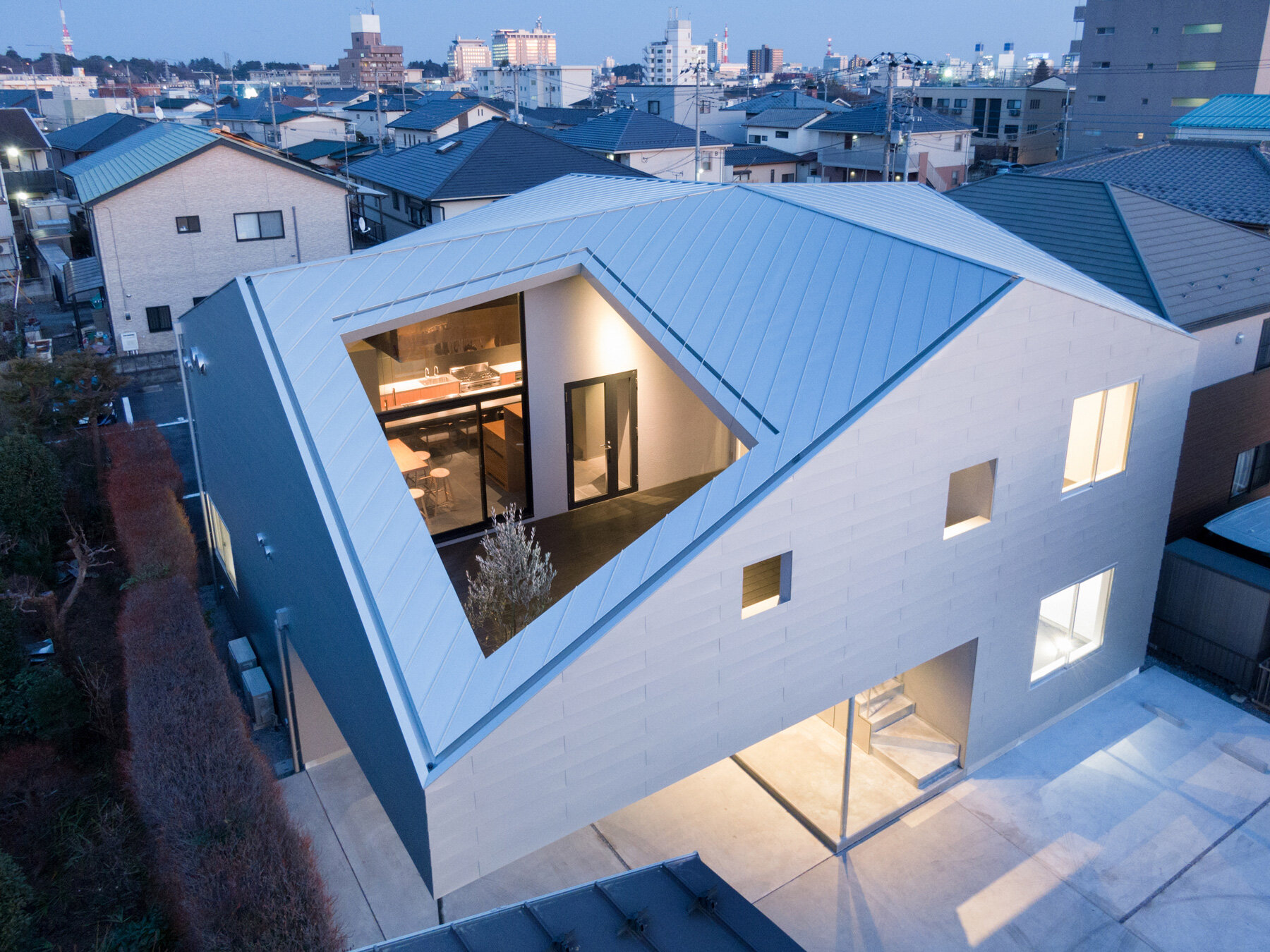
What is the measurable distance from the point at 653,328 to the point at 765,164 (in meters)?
40.3

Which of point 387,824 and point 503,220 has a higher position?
point 503,220

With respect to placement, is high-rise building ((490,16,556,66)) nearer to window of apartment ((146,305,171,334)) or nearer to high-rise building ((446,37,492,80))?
high-rise building ((446,37,492,80))

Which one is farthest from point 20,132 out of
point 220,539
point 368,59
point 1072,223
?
point 368,59

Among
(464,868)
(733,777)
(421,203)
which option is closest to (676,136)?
(421,203)

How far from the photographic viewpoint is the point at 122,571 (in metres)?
14.1

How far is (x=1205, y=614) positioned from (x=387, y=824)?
1091 cm

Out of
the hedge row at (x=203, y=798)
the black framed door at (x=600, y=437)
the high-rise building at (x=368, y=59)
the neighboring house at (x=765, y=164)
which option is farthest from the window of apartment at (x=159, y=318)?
the high-rise building at (x=368, y=59)

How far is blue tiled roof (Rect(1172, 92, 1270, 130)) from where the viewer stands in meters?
24.7

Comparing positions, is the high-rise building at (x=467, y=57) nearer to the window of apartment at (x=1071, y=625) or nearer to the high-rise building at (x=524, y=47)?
the high-rise building at (x=524, y=47)

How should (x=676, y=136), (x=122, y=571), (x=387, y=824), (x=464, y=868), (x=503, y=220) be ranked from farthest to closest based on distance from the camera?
(x=676, y=136) < (x=122, y=571) < (x=503, y=220) < (x=387, y=824) < (x=464, y=868)

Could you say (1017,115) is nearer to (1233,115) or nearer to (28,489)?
(1233,115)

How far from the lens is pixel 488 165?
28219 millimetres

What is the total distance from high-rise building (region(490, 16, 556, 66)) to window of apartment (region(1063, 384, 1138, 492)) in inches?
7519

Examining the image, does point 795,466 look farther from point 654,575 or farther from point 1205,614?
point 1205,614
